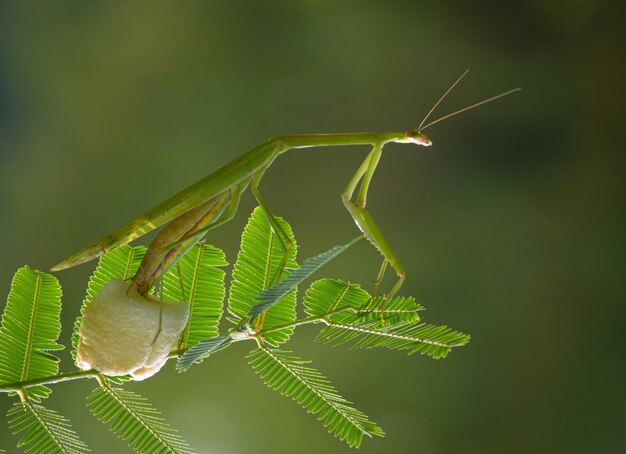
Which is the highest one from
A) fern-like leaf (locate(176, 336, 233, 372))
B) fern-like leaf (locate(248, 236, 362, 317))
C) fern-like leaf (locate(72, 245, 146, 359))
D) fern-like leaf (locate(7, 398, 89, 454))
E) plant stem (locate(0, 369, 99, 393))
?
fern-like leaf (locate(248, 236, 362, 317))

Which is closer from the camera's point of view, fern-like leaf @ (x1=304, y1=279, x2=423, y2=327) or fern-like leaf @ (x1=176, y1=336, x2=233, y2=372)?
fern-like leaf @ (x1=176, y1=336, x2=233, y2=372)

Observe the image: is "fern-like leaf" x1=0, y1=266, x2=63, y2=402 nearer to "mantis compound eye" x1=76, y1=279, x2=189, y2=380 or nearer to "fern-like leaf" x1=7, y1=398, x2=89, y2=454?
"fern-like leaf" x1=7, y1=398, x2=89, y2=454

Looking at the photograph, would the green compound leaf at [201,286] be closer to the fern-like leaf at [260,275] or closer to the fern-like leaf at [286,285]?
the fern-like leaf at [260,275]

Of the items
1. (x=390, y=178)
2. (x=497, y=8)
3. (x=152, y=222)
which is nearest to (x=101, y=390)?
(x=152, y=222)

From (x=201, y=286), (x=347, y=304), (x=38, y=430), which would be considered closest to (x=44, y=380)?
(x=38, y=430)

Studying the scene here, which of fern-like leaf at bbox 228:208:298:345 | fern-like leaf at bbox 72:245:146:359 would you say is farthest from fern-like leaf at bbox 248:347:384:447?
fern-like leaf at bbox 72:245:146:359

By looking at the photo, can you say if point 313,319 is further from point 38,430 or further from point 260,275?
point 38,430
